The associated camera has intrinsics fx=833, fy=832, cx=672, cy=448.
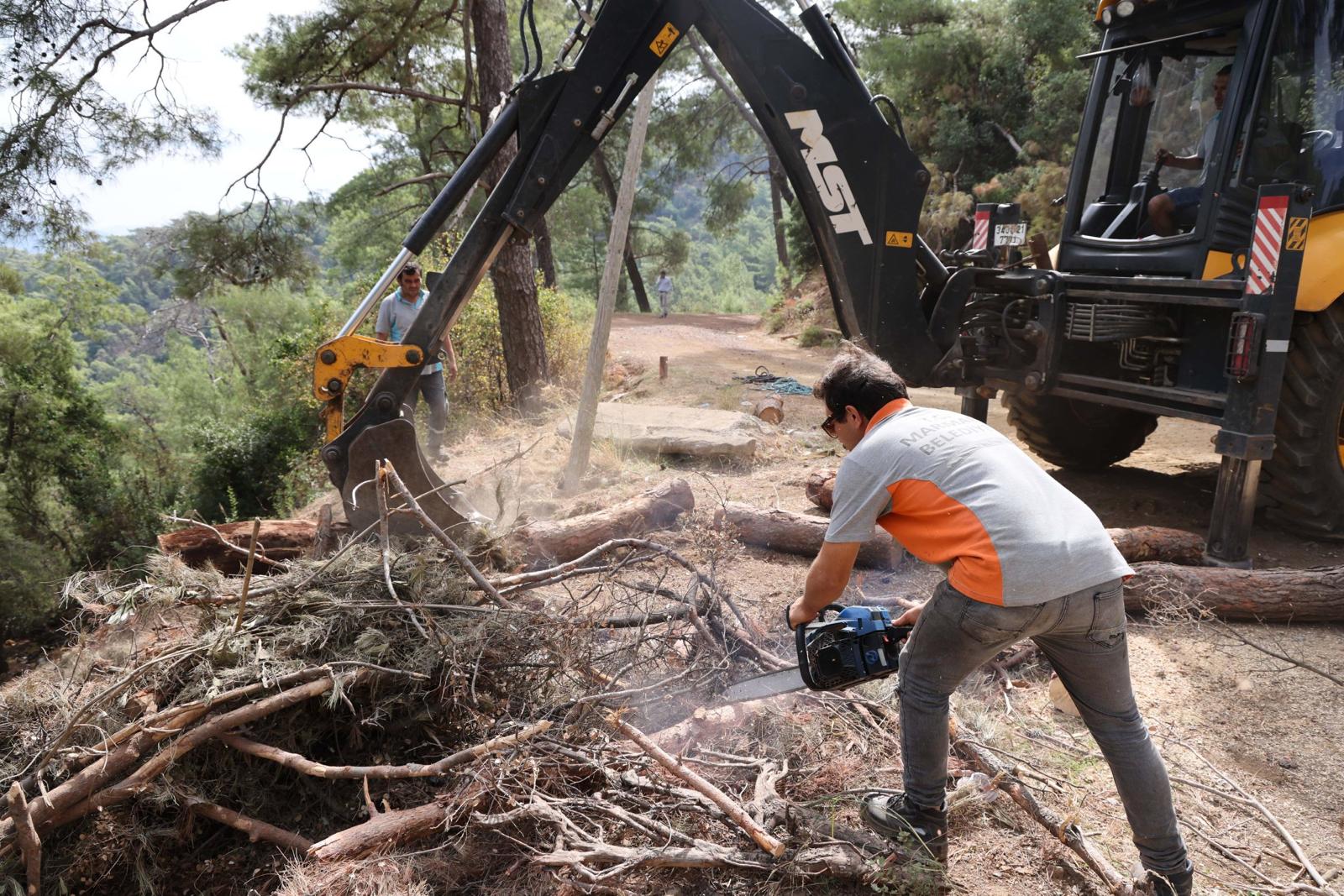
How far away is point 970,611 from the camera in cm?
Result: 229

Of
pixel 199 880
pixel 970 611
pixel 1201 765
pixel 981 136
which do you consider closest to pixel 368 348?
pixel 199 880

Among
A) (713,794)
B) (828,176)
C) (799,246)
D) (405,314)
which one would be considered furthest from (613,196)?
(713,794)

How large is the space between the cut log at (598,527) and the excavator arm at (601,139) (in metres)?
0.49

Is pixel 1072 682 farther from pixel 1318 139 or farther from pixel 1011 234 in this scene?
pixel 1318 139

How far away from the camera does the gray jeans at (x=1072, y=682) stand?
90.4 inches

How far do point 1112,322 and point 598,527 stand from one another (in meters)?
3.39

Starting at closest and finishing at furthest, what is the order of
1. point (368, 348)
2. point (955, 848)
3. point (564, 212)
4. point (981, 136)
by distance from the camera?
point (955, 848) < point (368, 348) < point (981, 136) < point (564, 212)

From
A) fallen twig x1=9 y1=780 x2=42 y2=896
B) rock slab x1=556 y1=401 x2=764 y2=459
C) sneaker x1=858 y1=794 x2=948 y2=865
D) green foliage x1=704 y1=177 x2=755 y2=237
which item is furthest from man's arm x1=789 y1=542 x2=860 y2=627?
green foliage x1=704 y1=177 x2=755 y2=237

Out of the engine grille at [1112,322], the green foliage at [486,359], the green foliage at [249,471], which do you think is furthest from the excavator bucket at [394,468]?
the green foliage at [249,471]

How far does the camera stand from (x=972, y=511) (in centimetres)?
227

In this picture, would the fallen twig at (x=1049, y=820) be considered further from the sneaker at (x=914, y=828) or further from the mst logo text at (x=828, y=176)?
the mst logo text at (x=828, y=176)

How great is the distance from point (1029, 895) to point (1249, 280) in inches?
134

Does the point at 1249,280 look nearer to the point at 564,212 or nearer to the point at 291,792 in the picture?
the point at 291,792

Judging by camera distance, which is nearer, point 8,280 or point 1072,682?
point 1072,682
